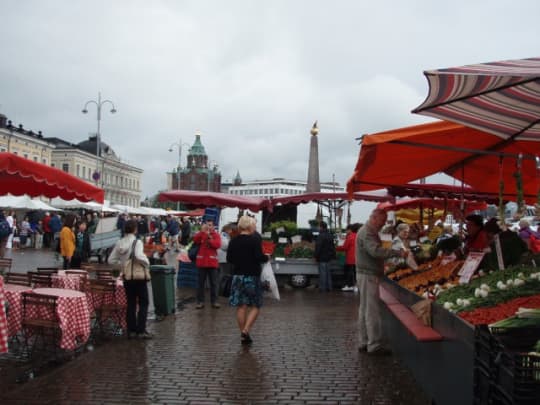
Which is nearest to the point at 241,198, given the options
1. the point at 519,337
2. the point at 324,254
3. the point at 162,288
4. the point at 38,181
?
the point at 324,254

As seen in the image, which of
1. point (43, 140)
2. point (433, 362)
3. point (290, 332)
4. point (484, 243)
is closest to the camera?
point (433, 362)

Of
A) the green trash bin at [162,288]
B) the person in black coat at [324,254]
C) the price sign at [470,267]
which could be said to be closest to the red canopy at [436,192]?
the person in black coat at [324,254]

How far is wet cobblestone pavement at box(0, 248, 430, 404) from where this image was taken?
20.4 feet

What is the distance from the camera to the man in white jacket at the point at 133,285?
916cm

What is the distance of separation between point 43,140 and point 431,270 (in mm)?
79744

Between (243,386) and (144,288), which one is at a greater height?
(144,288)

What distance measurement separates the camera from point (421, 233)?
13.4 metres

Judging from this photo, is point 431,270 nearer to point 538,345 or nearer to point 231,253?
point 231,253

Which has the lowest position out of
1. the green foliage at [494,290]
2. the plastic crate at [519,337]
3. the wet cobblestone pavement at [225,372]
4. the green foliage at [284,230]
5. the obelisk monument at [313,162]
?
the wet cobblestone pavement at [225,372]

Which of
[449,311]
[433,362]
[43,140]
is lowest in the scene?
[433,362]

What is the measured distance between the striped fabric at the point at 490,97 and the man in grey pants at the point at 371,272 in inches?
99.1

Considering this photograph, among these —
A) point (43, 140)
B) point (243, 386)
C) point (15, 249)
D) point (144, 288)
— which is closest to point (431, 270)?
point (243, 386)

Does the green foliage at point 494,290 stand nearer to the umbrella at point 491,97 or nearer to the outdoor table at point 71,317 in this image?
the umbrella at point 491,97

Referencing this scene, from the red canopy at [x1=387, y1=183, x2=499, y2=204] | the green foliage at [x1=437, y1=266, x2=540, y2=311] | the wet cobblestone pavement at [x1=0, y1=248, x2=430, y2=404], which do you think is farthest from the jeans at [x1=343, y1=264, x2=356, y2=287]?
the green foliage at [x1=437, y1=266, x2=540, y2=311]
